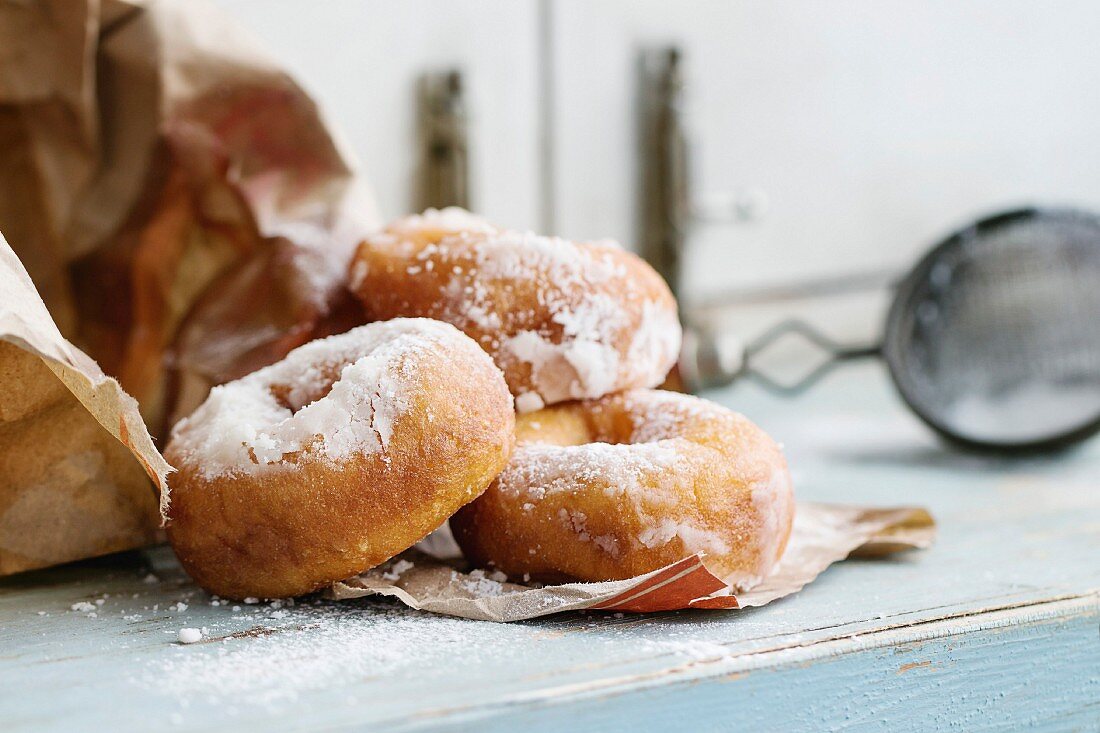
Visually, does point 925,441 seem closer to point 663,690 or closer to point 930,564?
point 930,564

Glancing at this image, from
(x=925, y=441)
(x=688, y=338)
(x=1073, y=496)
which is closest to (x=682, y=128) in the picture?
(x=688, y=338)

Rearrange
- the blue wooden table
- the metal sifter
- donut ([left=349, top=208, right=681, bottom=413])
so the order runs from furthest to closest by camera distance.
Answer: the metal sifter
donut ([left=349, top=208, right=681, bottom=413])
the blue wooden table

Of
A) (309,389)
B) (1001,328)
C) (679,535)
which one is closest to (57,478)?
(309,389)

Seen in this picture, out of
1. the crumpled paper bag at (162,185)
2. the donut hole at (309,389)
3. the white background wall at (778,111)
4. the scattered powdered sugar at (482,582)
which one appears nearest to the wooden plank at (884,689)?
the scattered powdered sugar at (482,582)

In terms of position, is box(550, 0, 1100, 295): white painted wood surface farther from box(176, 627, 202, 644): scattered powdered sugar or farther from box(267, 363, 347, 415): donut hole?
box(176, 627, 202, 644): scattered powdered sugar

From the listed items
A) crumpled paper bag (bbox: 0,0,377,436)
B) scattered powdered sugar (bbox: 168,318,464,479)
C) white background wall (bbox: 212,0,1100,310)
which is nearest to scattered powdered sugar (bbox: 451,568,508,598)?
scattered powdered sugar (bbox: 168,318,464,479)

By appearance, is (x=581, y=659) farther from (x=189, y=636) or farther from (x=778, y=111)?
(x=778, y=111)

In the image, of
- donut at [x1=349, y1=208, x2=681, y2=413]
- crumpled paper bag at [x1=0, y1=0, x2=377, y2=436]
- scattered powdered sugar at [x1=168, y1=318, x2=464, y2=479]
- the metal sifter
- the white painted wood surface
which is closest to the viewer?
scattered powdered sugar at [x1=168, y1=318, x2=464, y2=479]
